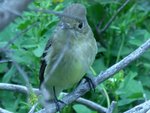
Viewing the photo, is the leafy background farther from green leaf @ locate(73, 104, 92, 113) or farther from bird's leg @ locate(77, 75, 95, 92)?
bird's leg @ locate(77, 75, 95, 92)

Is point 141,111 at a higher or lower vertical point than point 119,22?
higher

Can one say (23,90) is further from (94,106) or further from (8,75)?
(94,106)

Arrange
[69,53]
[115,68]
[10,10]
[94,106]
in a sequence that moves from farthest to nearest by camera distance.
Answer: [94,106] < [69,53] < [115,68] < [10,10]

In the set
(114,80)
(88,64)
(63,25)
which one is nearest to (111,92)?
(114,80)

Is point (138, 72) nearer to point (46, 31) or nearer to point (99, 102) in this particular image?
point (99, 102)

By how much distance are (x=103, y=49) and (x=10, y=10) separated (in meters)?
3.40

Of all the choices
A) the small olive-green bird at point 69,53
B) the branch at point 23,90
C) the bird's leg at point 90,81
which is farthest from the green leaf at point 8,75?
the bird's leg at point 90,81

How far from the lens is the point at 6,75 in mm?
4102

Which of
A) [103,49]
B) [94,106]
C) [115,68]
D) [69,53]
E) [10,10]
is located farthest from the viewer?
[103,49]

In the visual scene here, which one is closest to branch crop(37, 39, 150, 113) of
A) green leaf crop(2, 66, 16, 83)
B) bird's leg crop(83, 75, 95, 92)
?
bird's leg crop(83, 75, 95, 92)

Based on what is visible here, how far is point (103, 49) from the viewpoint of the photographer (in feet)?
15.2

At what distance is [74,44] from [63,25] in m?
0.16

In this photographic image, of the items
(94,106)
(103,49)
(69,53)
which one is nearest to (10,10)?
(69,53)

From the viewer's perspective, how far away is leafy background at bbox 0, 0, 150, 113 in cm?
382
